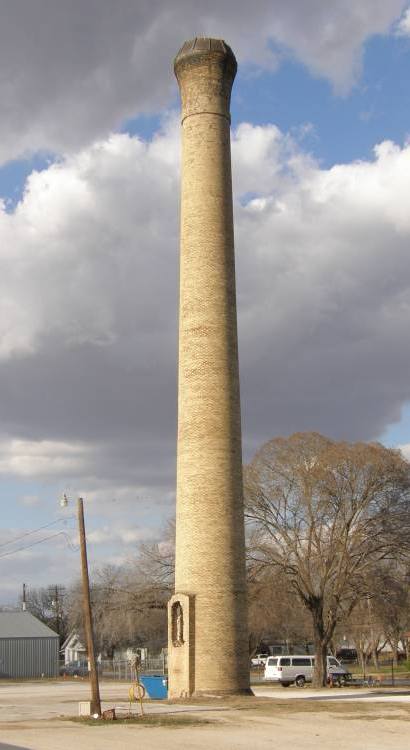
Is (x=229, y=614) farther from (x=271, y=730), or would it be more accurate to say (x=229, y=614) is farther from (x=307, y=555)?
(x=307, y=555)

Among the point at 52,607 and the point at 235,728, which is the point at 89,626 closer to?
the point at 235,728

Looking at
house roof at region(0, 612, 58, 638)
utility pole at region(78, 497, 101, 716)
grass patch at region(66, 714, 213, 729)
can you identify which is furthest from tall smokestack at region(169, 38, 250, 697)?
house roof at region(0, 612, 58, 638)

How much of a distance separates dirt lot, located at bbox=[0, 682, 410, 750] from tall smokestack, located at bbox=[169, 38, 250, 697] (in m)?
2.12

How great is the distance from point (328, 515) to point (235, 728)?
2151cm

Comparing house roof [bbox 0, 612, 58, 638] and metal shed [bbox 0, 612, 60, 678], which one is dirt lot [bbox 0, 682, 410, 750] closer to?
metal shed [bbox 0, 612, 60, 678]

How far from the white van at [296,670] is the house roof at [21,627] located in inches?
1059

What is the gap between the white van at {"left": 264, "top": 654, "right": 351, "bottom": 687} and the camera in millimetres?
45062

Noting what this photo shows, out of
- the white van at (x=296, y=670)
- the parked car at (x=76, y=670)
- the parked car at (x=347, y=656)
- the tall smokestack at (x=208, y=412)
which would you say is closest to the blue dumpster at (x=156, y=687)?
the tall smokestack at (x=208, y=412)

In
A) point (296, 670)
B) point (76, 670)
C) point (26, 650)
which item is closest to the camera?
point (296, 670)

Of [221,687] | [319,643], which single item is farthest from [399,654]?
[221,687]

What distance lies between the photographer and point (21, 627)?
68.4 meters

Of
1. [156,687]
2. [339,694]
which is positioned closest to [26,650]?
[339,694]

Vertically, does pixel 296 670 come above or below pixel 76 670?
above

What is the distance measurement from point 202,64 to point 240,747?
24.9m
